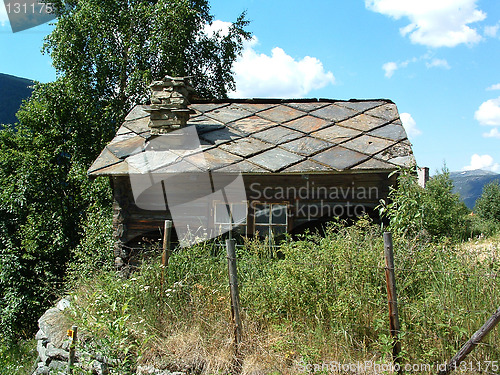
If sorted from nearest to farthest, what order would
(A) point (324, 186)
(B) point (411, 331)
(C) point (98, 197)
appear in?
(B) point (411, 331) < (A) point (324, 186) < (C) point (98, 197)

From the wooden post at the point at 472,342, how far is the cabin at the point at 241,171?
3160 millimetres

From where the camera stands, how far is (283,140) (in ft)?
23.5

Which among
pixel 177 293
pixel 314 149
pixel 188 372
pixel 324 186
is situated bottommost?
pixel 188 372

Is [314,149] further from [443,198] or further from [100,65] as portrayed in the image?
[100,65]

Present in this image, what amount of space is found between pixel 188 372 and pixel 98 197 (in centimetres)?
833

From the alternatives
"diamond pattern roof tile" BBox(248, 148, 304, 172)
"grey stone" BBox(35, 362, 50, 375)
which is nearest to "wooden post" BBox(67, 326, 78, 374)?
"grey stone" BBox(35, 362, 50, 375)

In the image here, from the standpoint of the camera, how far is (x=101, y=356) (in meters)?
4.17

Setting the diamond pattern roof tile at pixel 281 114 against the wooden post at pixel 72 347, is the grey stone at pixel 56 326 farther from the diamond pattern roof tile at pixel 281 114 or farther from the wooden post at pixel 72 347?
the diamond pattern roof tile at pixel 281 114

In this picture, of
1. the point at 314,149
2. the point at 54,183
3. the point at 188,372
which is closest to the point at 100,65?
the point at 54,183

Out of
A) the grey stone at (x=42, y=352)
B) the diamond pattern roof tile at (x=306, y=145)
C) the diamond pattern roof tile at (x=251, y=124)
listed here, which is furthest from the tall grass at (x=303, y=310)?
the diamond pattern roof tile at (x=251, y=124)

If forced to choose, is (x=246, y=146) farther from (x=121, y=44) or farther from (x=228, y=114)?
(x=121, y=44)

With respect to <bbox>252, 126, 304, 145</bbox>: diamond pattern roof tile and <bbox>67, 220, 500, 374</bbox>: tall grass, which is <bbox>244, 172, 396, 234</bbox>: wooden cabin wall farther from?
<bbox>67, 220, 500, 374</bbox>: tall grass

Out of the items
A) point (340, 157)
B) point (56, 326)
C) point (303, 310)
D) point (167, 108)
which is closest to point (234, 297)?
point (303, 310)

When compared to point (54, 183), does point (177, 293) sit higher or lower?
lower
